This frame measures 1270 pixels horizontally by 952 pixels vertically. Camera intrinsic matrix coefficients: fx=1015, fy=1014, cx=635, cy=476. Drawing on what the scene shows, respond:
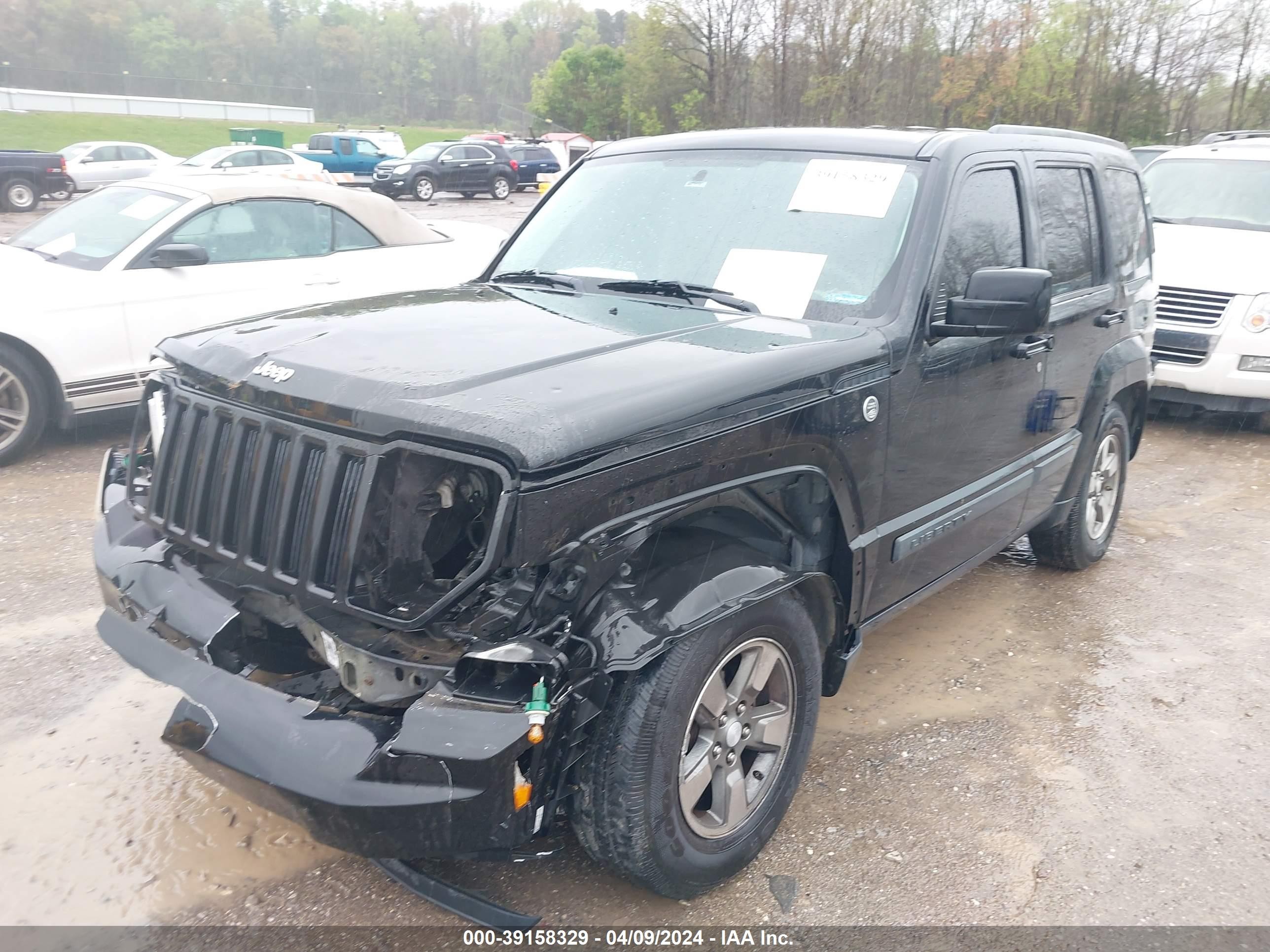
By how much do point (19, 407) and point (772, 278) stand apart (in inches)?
201

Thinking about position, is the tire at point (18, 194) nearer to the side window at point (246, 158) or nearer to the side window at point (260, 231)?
the side window at point (246, 158)

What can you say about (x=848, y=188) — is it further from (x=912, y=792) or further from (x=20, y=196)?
(x=20, y=196)

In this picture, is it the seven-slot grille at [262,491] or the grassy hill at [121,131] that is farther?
the grassy hill at [121,131]

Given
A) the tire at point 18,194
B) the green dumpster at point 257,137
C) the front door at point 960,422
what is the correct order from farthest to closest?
the green dumpster at point 257,137
the tire at point 18,194
the front door at point 960,422

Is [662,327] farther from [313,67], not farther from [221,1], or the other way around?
[221,1]

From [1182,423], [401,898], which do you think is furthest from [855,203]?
[1182,423]

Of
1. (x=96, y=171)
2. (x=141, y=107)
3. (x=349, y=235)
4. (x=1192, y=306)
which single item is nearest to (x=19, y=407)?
(x=349, y=235)

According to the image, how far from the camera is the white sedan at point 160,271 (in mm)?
6270

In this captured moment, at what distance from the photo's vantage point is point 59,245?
6.90m

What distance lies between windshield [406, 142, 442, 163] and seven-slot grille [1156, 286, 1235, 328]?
76.7 feet

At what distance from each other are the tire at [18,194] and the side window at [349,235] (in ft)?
57.9

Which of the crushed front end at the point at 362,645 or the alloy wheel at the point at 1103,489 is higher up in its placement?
the crushed front end at the point at 362,645

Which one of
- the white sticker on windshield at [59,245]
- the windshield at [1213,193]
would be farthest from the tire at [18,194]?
the windshield at [1213,193]

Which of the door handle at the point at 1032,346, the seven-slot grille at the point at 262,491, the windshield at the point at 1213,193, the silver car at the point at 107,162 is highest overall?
the windshield at the point at 1213,193
